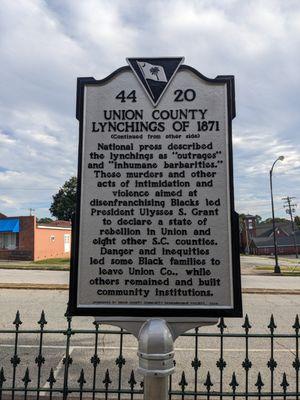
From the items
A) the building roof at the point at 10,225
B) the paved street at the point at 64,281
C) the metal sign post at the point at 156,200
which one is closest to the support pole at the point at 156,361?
the metal sign post at the point at 156,200

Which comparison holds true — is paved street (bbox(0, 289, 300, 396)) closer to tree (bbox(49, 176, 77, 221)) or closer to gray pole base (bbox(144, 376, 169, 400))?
gray pole base (bbox(144, 376, 169, 400))

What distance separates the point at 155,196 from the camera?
2.83 m

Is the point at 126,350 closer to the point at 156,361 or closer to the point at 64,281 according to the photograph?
the point at 156,361

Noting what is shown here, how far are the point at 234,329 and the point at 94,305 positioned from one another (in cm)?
654

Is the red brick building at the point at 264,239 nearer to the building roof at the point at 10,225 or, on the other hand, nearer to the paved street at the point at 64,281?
the building roof at the point at 10,225

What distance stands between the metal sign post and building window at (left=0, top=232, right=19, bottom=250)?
3894 centimetres

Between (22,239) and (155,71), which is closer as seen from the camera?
(155,71)

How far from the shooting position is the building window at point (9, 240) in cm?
3941

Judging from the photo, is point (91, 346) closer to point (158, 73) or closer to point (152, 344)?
point (152, 344)

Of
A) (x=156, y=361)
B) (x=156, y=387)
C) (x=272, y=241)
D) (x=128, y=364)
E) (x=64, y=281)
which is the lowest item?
(x=128, y=364)

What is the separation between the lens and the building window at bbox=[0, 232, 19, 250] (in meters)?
39.4

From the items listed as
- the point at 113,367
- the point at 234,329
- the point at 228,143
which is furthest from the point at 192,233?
the point at 234,329

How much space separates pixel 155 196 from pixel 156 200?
0.03 meters

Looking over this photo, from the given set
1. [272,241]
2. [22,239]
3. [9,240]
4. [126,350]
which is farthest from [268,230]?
[126,350]
